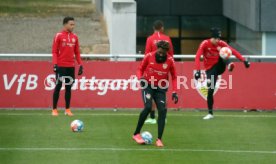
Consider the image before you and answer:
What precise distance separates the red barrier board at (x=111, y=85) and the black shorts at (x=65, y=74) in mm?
2050

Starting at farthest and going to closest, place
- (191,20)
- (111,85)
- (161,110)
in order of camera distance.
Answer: (191,20), (111,85), (161,110)

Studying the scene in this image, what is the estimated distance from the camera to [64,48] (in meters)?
22.7

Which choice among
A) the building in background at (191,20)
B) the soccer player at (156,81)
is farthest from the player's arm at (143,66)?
the building in background at (191,20)

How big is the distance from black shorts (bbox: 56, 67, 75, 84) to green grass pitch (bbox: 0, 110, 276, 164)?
2.79 ft

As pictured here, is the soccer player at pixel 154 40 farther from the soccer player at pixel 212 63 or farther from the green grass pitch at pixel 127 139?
the soccer player at pixel 212 63

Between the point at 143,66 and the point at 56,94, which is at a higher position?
the point at 143,66

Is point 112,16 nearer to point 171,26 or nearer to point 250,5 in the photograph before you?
point 250,5

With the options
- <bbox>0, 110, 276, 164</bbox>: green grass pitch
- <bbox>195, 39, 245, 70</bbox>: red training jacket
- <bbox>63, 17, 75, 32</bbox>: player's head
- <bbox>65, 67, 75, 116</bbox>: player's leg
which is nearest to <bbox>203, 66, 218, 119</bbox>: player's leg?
<bbox>195, 39, 245, 70</bbox>: red training jacket

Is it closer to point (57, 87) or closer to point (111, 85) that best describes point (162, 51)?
point (57, 87)

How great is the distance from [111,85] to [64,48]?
2.69m

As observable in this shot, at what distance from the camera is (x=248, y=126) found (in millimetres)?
22000

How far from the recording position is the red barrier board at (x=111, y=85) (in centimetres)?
2494

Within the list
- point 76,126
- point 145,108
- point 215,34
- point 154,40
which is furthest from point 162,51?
point 215,34

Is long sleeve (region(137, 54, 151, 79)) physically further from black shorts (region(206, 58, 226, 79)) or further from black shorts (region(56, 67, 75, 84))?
black shorts (region(206, 58, 226, 79))
